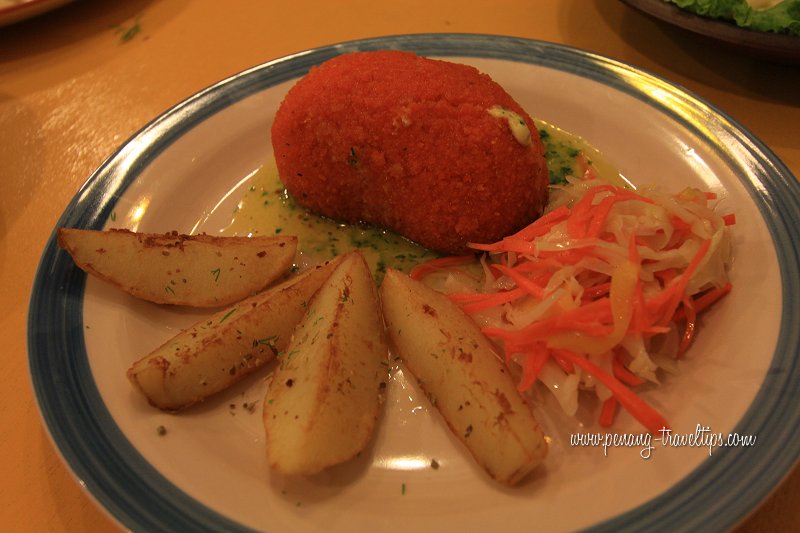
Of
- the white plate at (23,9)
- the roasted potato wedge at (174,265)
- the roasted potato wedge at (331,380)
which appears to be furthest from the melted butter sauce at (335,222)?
the white plate at (23,9)

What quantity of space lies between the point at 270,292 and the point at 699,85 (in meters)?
2.14

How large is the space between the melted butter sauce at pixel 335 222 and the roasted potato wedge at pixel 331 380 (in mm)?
417

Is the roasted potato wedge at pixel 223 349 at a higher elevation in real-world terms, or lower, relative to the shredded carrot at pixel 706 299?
lower

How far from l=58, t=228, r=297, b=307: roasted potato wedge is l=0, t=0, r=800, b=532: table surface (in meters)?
0.49

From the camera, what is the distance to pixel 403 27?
3.25m

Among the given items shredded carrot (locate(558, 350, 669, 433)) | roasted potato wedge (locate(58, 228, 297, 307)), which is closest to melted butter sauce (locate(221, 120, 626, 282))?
roasted potato wedge (locate(58, 228, 297, 307))

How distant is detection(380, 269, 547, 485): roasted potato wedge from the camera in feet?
4.71

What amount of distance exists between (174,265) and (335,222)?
71 centimetres

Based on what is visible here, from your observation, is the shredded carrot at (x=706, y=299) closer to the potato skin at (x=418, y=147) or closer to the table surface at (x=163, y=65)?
the potato skin at (x=418, y=147)

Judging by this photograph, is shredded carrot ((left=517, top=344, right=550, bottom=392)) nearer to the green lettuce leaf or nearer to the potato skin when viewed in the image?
the potato skin

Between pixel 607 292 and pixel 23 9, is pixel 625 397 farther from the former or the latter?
pixel 23 9

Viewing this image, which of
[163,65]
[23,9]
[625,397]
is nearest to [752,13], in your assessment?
[625,397]

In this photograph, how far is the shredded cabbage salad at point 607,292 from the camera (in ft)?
5.45

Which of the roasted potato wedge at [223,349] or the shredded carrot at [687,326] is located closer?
the roasted potato wedge at [223,349]
